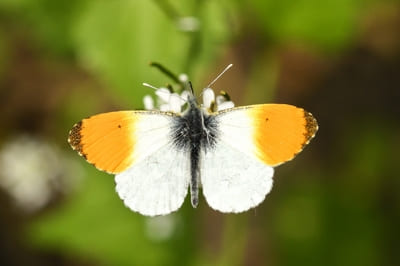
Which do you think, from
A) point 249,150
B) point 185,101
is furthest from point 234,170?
point 185,101

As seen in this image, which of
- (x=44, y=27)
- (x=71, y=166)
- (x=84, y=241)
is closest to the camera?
(x=84, y=241)

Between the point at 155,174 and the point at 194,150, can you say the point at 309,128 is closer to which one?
the point at 194,150

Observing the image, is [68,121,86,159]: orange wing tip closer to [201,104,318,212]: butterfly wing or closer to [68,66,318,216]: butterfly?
[68,66,318,216]: butterfly

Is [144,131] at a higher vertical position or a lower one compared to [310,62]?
lower

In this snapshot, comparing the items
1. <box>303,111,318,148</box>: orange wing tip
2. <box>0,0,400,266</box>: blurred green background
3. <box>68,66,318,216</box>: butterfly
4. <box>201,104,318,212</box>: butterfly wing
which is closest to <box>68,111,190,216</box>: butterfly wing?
<box>68,66,318,216</box>: butterfly

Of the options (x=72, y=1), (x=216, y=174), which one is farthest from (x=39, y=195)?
(x=216, y=174)

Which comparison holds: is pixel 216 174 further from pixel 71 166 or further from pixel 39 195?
pixel 39 195
